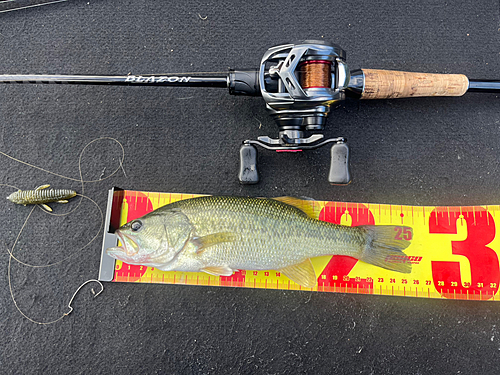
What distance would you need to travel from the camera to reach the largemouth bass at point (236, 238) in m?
1.80

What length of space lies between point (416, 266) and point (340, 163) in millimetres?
886

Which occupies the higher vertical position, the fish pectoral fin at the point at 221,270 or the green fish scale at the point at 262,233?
the green fish scale at the point at 262,233

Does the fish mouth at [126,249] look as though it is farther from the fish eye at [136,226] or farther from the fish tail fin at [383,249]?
the fish tail fin at [383,249]

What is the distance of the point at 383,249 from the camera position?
192 centimetres

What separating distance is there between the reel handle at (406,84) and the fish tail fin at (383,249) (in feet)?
2.83

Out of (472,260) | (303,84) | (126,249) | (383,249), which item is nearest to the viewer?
(303,84)

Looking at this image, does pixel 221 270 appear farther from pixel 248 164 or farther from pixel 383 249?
pixel 383 249

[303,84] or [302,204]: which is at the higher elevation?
[303,84]

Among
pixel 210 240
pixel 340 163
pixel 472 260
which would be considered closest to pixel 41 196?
pixel 210 240

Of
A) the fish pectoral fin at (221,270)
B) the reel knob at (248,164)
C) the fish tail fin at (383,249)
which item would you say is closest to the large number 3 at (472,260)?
the fish tail fin at (383,249)

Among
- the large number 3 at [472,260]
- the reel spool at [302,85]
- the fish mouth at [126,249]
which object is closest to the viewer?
the reel spool at [302,85]

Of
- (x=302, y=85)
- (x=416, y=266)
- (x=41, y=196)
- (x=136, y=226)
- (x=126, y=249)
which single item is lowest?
(x=416, y=266)

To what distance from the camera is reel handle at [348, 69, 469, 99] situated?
191 centimetres

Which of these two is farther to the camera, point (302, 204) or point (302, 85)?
point (302, 204)
